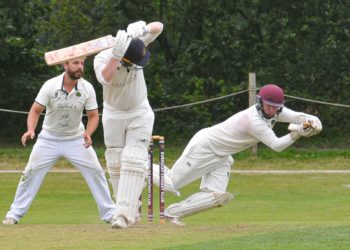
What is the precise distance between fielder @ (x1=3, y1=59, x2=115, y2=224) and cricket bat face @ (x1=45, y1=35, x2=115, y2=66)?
75 centimetres

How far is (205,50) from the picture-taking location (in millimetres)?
24188

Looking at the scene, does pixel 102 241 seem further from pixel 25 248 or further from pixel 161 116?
pixel 161 116

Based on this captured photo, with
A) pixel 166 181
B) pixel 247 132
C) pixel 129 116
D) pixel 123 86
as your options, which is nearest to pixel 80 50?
pixel 123 86

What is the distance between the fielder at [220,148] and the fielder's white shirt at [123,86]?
882mm

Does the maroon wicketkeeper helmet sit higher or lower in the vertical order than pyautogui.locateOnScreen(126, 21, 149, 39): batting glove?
lower

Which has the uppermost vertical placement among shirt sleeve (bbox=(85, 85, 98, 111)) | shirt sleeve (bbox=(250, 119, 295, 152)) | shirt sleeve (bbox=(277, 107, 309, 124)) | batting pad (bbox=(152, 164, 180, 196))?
shirt sleeve (bbox=(85, 85, 98, 111))

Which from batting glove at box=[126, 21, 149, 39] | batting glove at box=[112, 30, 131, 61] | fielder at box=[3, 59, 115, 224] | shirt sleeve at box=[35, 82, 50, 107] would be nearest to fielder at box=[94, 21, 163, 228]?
batting glove at box=[126, 21, 149, 39]

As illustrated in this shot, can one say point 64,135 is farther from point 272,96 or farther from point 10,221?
point 272,96

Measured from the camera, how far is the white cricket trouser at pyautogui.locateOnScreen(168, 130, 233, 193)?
468 inches

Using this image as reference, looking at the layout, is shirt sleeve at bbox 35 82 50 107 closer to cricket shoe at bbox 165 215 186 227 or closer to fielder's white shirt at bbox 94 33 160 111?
fielder's white shirt at bbox 94 33 160 111

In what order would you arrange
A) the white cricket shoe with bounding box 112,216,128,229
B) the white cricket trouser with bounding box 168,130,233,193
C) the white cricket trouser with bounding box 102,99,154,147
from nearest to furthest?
the white cricket shoe with bounding box 112,216,128,229, the white cricket trouser with bounding box 102,99,154,147, the white cricket trouser with bounding box 168,130,233,193

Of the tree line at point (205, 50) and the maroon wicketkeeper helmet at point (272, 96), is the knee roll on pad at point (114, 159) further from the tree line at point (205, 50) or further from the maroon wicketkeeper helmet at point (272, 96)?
the tree line at point (205, 50)

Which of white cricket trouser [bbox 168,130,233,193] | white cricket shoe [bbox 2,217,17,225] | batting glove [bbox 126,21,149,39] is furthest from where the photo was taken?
white cricket shoe [bbox 2,217,17,225]

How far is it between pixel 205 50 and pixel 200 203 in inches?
496
